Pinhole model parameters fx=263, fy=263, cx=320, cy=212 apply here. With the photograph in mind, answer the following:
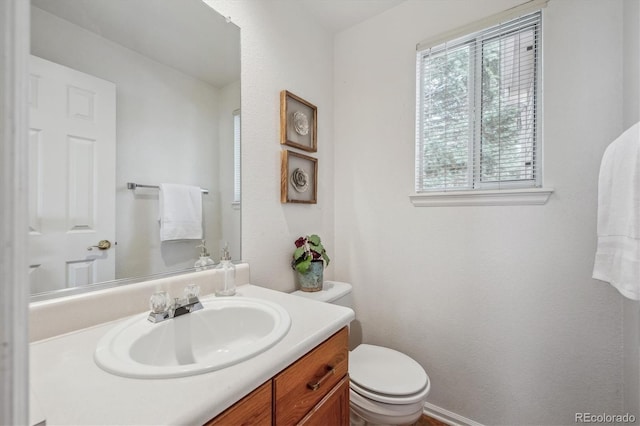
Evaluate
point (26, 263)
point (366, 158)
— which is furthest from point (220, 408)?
point (366, 158)

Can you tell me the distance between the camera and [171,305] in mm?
835

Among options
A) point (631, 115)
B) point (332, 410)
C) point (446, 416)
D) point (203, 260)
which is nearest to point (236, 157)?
point (203, 260)

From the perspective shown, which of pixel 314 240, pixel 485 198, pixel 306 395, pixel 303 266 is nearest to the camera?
pixel 306 395

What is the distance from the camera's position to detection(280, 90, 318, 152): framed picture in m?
1.41

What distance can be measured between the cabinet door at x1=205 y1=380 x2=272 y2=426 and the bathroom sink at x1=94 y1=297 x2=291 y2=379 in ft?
0.25

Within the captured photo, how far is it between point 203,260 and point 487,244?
1332 mm

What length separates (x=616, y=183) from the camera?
2.64 feet

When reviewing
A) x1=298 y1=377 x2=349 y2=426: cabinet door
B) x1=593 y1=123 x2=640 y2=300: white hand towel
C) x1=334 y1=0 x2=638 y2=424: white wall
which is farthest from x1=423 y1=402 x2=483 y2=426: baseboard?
x1=593 y1=123 x2=640 y2=300: white hand towel

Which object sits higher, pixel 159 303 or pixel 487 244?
pixel 487 244

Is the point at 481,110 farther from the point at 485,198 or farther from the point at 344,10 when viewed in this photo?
the point at 344,10

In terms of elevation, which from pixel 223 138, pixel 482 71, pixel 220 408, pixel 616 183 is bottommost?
pixel 220 408

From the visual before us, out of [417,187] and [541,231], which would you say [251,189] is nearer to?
[417,187]

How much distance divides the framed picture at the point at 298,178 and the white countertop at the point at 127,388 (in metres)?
0.88

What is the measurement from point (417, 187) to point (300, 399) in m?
1.22
